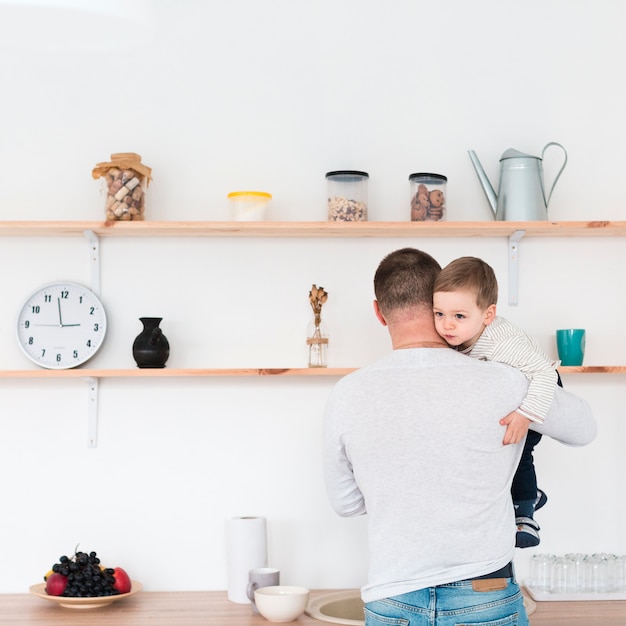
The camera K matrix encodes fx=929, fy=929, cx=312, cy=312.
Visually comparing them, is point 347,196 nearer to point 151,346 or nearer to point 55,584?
point 151,346

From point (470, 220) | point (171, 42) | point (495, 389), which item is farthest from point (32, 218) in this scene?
point (495, 389)

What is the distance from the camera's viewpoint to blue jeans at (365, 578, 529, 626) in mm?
1728

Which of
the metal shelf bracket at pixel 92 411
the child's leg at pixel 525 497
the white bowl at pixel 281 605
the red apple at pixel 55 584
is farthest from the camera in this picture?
the metal shelf bracket at pixel 92 411

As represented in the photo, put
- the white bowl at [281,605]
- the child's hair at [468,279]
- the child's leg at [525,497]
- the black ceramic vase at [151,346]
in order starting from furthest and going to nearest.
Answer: the black ceramic vase at [151,346], the white bowl at [281,605], the child's leg at [525,497], the child's hair at [468,279]

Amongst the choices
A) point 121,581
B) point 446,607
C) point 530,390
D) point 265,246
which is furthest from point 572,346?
point 121,581

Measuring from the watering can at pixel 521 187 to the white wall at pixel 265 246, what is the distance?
0.39 ft

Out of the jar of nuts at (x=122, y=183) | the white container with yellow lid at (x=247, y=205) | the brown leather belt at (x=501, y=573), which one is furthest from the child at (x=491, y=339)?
→ the jar of nuts at (x=122, y=183)

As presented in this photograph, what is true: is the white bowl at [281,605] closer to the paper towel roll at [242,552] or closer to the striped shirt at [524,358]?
the paper towel roll at [242,552]

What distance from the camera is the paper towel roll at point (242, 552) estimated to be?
7.97 ft

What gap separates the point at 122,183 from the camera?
8.12 feet

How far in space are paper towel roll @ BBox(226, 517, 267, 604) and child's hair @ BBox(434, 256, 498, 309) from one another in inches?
37.2

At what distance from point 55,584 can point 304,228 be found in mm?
1106

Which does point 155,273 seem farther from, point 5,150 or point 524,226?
point 524,226

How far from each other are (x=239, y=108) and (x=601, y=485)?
58.3 inches
